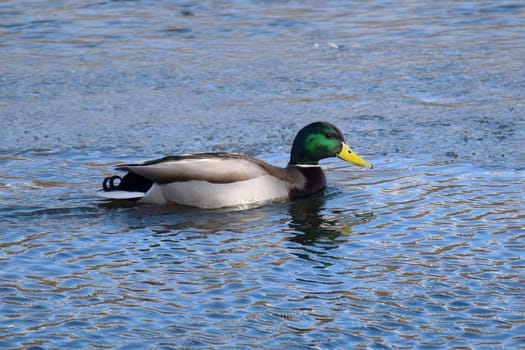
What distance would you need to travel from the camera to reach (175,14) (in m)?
17.0

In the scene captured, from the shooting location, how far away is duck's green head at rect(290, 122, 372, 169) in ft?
33.4

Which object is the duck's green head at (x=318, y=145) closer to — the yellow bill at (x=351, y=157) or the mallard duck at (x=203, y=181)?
the yellow bill at (x=351, y=157)

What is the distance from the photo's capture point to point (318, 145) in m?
10.2

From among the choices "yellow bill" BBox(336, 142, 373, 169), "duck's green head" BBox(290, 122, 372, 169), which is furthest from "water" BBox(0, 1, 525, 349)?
"duck's green head" BBox(290, 122, 372, 169)

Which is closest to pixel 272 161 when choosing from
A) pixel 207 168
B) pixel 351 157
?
pixel 351 157

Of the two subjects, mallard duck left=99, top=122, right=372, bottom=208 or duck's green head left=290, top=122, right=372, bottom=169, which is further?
duck's green head left=290, top=122, right=372, bottom=169

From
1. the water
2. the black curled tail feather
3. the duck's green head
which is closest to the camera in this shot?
the water

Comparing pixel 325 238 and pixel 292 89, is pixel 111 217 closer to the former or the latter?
pixel 325 238

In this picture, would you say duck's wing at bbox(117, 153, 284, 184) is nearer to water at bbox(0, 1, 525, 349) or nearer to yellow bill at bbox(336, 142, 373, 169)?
water at bbox(0, 1, 525, 349)

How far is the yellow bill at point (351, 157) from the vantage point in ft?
33.0

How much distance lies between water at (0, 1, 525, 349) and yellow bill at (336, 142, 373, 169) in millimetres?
192

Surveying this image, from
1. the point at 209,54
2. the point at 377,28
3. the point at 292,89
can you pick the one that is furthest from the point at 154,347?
the point at 377,28

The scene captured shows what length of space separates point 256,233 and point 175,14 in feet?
29.5

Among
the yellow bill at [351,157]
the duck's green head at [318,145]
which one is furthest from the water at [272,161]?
the duck's green head at [318,145]
